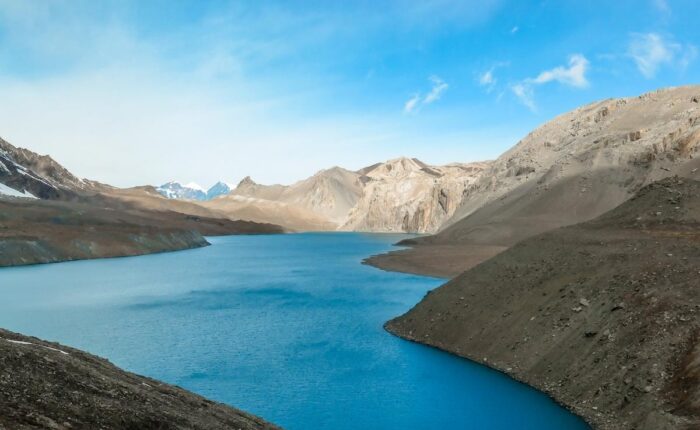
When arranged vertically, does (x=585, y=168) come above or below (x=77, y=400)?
above

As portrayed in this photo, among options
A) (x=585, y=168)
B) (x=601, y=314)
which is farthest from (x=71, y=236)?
(x=601, y=314)

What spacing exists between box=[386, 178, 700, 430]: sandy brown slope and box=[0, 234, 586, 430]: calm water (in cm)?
199

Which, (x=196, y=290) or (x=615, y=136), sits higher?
(x=615, y=136)

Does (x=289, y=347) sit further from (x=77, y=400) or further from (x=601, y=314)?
(x=77, y=400)

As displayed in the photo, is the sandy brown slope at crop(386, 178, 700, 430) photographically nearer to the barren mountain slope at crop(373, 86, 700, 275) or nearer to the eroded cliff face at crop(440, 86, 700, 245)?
the barren mountain slope at crop(373, 86, 700, 275)

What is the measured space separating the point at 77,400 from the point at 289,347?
1070 inches

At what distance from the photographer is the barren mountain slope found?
343ft

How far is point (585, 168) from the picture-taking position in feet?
389

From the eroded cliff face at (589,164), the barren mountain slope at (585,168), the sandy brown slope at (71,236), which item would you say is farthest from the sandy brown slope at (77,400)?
the sandy brown slope at (71,236)

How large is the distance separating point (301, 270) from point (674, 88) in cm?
10775

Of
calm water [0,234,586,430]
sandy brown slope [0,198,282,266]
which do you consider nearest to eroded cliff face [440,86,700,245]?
calm water [0,234,586,430]

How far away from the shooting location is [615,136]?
399 ft

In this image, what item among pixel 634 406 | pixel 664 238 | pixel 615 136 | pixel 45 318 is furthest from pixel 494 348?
pixel 615 136

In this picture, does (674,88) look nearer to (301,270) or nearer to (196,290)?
(301,270)
